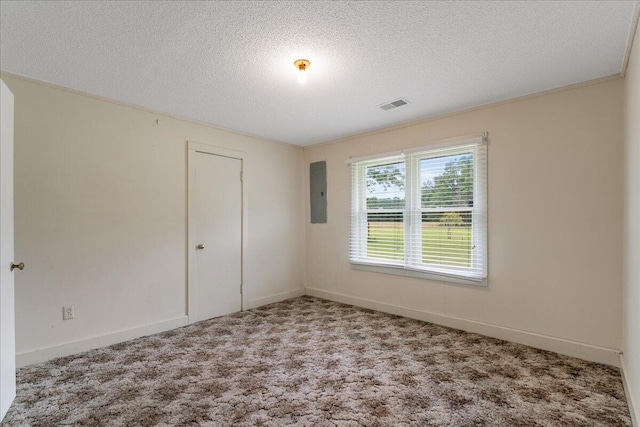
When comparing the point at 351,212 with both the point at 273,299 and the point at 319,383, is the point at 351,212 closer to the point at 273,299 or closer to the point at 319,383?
the point at 273,299

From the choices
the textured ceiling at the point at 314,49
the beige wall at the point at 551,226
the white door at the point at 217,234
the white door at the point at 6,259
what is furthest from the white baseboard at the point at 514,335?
the white door at the point at 6,259

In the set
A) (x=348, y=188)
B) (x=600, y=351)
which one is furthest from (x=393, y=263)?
(x=600, y=351)

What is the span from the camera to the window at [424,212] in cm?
341

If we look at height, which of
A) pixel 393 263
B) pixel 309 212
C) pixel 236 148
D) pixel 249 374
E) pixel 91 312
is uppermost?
pixel 236 148

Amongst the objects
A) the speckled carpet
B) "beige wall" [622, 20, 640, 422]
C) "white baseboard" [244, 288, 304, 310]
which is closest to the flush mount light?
"beige wall" [622, 20, 640, 422]

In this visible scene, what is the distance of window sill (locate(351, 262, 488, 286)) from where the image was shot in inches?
135

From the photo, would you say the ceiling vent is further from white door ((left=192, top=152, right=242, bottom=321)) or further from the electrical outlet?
the electrical outlet

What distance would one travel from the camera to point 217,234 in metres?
4.07

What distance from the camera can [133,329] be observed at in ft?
10.7

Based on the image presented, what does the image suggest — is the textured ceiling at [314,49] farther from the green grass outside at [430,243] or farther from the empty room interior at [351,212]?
the green grass outside at [430,243]

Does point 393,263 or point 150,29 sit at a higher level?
point 150,29

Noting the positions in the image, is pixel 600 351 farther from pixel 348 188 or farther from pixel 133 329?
pixel 133 329

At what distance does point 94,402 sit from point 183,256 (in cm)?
176

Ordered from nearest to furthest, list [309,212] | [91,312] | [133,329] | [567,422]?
[567,422] → [91,312] → [133,329] → [309,212]
